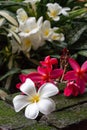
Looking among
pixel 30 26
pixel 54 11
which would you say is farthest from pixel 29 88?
pixel 54 11

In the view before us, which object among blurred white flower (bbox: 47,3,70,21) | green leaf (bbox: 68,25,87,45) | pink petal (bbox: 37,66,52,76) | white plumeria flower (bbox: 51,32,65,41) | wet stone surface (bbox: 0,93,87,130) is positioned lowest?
green leaf (bbox: 68,25,87,45)

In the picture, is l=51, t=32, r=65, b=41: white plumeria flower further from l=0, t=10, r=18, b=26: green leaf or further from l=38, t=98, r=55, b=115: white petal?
l=38, t=98, r=55, b=115: white petal

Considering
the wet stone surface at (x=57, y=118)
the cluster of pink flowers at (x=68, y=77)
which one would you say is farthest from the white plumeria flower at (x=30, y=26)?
the wet stone surface at (x=57, y=118)

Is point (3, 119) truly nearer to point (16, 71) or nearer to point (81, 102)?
point (81, 102)

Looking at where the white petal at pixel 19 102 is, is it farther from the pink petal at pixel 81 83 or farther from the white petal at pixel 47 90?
the pink petal at pixel 81 83

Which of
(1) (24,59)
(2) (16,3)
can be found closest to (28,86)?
(1) (24,59)

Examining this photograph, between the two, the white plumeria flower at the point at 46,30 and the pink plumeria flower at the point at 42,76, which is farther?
the white plumeria flower at the point at 46,30

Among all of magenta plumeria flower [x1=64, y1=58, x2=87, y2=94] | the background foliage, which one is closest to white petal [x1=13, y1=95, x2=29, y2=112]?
magenta plumeria flower [x1=64, y1=58, x2=87, y2=94]

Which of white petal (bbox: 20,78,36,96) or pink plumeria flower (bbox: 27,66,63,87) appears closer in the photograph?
white petal (bbox: 20,78,36,96)
